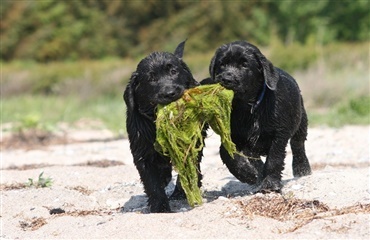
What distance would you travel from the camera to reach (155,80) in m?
7.23

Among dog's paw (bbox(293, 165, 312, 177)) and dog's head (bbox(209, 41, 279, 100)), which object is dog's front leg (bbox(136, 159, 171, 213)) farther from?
dog's paw (bbox(293, 165, 312, 177))

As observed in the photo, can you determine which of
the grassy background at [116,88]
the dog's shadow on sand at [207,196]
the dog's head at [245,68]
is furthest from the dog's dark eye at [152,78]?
the grassy background at [116,88]

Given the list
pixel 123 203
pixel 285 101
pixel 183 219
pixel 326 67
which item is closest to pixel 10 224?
pixel 123 203

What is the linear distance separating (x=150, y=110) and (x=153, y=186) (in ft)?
2.40

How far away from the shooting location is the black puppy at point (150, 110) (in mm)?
7246

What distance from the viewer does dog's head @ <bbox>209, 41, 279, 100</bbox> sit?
7.26 metres

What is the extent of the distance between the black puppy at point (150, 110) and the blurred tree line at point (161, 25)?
2979 cm

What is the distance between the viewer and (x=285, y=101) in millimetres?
7645

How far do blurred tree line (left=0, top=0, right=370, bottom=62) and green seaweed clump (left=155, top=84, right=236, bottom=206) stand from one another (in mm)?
30147

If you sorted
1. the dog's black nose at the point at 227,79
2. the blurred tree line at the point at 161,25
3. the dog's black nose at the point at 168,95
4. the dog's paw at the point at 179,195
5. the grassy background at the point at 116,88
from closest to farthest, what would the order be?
the dog's black nose at the point at 168,95 → the dog's black nose at the point at 227,79 → the dog's paw at the point at 179,195 → the grassy background at the point at 116,88 → the blurred tree line at the point at 161,25

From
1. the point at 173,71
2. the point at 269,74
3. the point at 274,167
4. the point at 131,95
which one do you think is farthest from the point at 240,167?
the point at 131,95

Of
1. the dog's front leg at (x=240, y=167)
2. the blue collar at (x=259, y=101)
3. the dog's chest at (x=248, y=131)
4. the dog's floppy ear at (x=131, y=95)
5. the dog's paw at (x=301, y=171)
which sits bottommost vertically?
the dog's paw at (x=301, y=171)

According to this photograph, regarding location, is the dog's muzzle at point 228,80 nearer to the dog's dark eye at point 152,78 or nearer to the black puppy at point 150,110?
the black puppy at point 150,110

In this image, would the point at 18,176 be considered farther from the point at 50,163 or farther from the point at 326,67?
the point at 326,67
